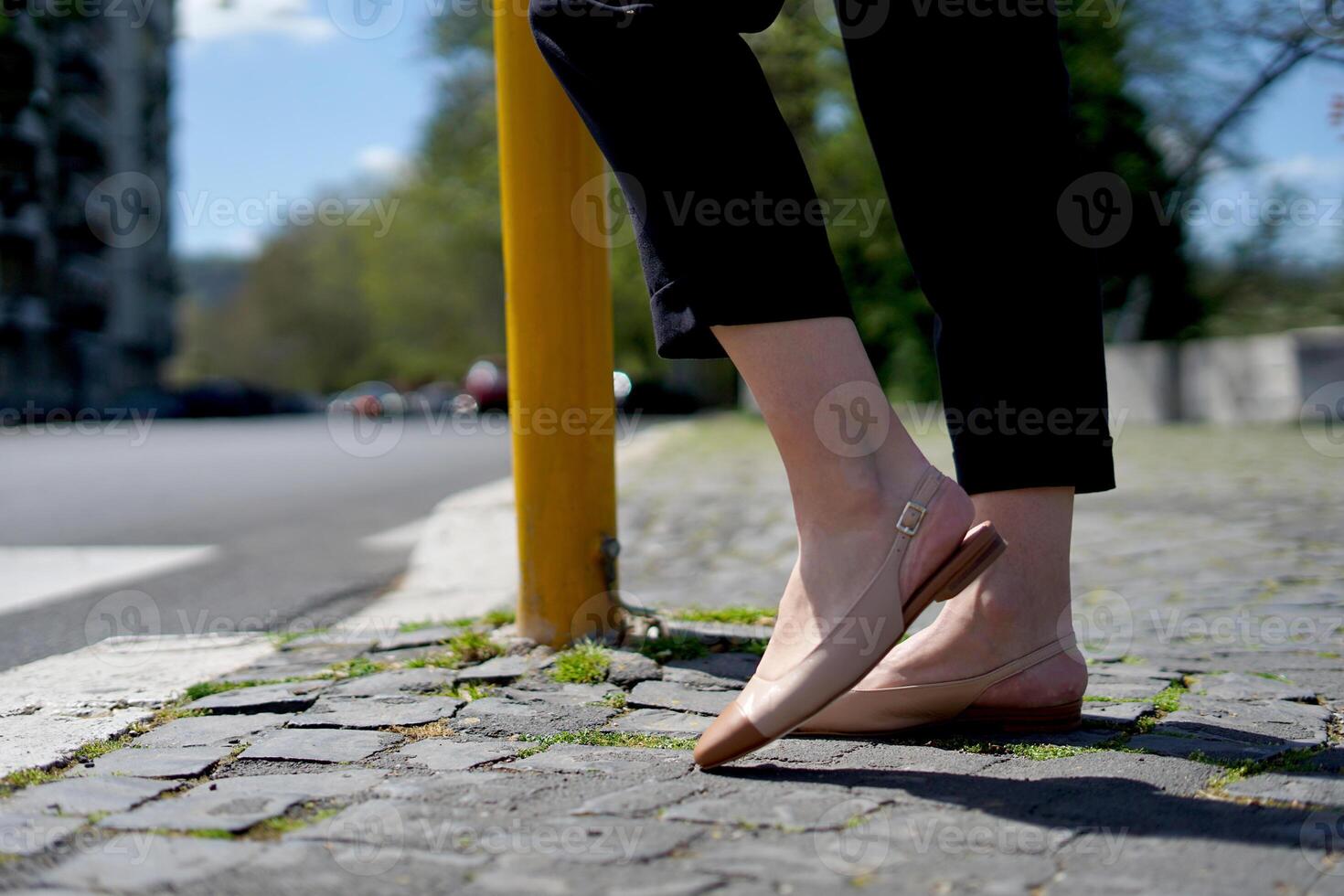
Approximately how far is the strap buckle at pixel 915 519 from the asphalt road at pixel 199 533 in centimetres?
189

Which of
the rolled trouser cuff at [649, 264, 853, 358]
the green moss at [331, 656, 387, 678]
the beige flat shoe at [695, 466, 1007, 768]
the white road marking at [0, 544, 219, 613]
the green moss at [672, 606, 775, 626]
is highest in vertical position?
the rolled trouser cuff at [649, 264, 853, 358]

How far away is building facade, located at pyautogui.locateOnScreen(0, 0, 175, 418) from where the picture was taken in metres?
37.3

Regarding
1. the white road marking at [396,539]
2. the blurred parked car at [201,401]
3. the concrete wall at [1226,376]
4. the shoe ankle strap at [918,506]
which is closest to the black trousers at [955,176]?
the shoe ankle strap at [918,506]

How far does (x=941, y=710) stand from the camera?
178 centimetres

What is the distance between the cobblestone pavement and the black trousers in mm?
468

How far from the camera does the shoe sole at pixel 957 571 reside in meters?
1.57

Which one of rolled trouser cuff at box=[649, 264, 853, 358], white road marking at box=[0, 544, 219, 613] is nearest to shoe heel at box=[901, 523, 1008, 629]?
rolled trouser cuff at box=[649, 264, 853, 358]

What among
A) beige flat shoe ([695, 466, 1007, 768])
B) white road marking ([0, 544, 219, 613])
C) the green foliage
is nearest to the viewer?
beige flat shoe ([695, 466, 1007, 768])

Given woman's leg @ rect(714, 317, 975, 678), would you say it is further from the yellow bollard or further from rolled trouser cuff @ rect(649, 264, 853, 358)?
the yellow bollard

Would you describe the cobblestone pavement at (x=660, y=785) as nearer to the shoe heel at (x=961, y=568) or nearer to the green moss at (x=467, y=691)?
the green moss at (x=467, y=691)

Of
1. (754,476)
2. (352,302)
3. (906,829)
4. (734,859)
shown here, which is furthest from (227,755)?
(352,302)

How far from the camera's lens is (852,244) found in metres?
18.8

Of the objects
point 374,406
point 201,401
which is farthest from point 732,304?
point 201,401

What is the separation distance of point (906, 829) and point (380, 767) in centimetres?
67
